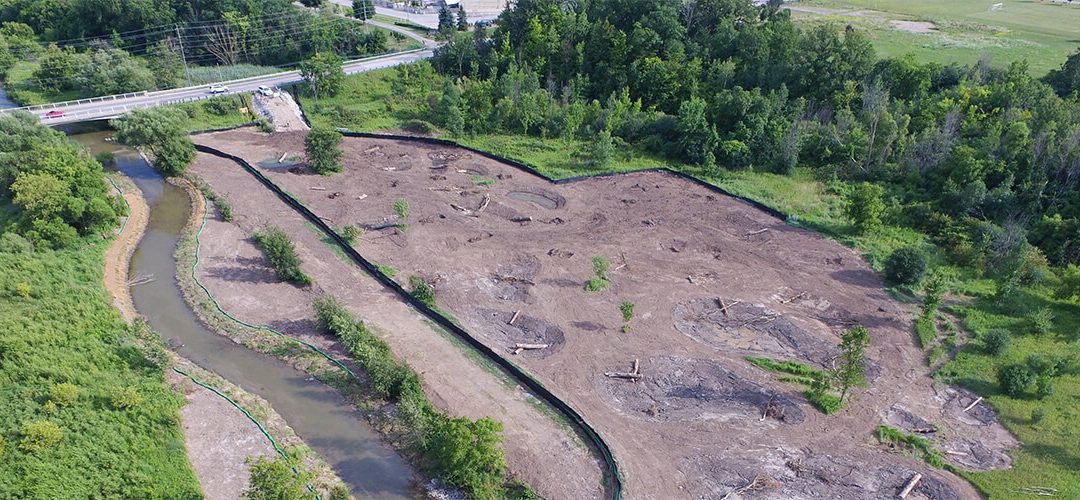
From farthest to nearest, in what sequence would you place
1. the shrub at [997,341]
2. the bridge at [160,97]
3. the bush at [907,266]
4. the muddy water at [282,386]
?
1. the bridge at [160,97]
2. the bush at [907,266]
3. the shrub at [997,341]
4. the muddy water at [282,386]

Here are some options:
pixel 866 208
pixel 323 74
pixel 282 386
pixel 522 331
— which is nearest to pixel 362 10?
pixel 323 74

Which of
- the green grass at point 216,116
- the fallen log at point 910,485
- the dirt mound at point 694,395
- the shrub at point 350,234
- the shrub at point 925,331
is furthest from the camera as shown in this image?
the green grass at point 216,116

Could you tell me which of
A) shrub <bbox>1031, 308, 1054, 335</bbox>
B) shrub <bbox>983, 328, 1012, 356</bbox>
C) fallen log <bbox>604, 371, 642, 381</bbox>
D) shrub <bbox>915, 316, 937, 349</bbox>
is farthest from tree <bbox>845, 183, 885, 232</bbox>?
fallen log <bbox>604, 371, 642, 381</bbox>

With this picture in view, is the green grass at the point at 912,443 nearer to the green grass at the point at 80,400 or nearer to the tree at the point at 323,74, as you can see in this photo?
the green grass at the point at 80,400

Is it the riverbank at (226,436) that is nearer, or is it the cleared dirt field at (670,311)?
the riverbank at (226,436)

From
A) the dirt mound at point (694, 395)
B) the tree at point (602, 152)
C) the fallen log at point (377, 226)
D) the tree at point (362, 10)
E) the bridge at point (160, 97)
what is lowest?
the dirt mound at point (694, 395)

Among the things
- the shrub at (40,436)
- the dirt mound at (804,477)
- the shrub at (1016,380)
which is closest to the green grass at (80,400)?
the shrub at (40,436)
